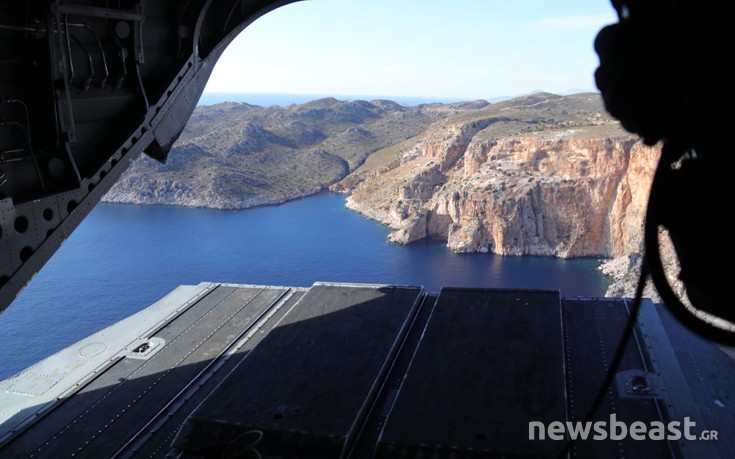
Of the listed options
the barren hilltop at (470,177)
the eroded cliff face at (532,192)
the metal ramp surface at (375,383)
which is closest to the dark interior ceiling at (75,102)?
the metal ramp surface at (375,383)

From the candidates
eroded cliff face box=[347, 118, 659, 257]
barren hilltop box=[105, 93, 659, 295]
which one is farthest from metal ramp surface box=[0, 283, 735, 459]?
eroded cliff face box=[347, 118, 659, 257]

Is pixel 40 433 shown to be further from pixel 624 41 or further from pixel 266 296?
pixel 624 41

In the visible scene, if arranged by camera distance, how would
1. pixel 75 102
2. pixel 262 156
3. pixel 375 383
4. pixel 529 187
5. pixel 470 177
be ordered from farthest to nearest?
1. pixel 262 156
2. pixel 470 177
3. pixel 529 187
4. pixel 375 383
5. pixel 75 102

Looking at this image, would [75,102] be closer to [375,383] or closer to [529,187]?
[375,383]

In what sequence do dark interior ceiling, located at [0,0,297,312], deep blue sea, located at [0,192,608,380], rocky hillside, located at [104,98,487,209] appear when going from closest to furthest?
dark interior ceiling, located at [0,0,297,312]
deep blue sea, located at [0,192,608,380]
rocky hillside, located at [104,98,487,209]

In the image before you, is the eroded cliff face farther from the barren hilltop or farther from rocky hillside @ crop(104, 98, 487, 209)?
rocky hillside @ crop(104, 98, 487, 209)

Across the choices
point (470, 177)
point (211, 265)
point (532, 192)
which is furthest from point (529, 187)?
point (211, 265)

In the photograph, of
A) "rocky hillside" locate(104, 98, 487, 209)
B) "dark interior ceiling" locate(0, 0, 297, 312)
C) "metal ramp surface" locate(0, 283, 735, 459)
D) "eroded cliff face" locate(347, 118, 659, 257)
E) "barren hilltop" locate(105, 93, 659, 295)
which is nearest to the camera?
"metal ramp surface" locate(0, 283, 735, 459)
